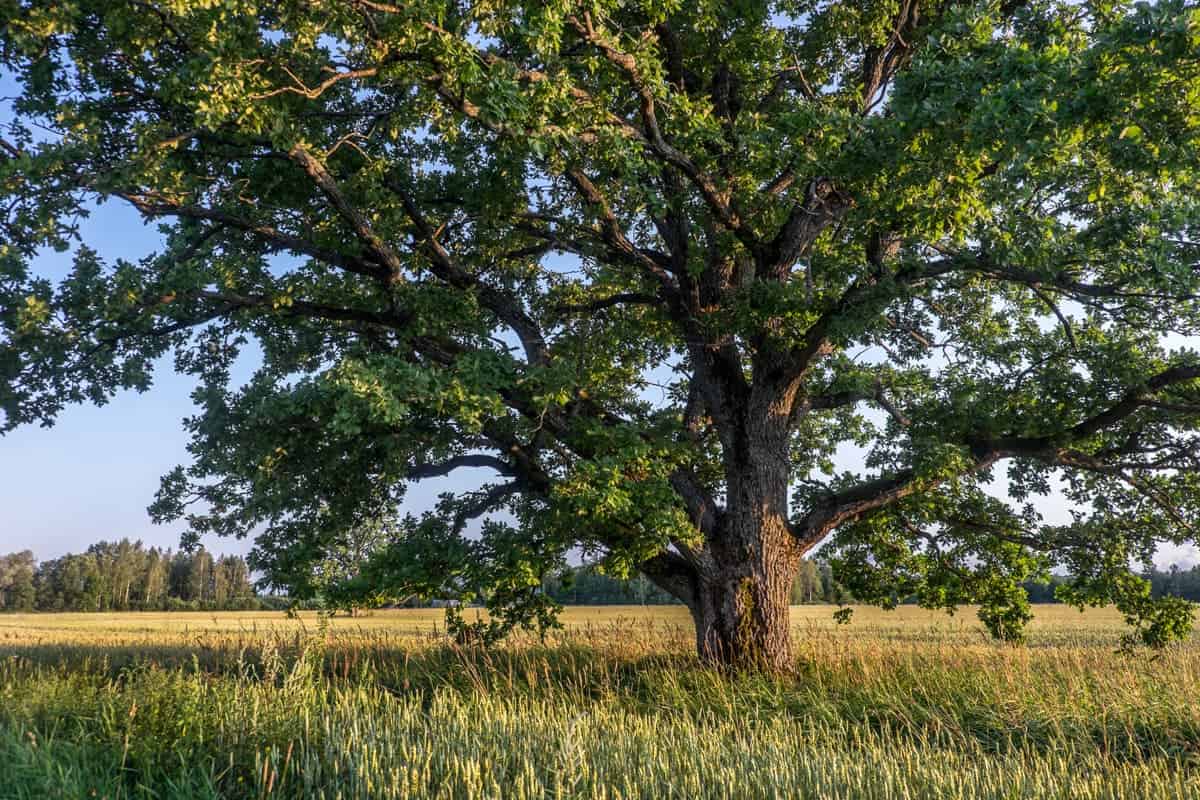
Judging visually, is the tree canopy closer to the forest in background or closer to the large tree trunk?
the large tree trunk

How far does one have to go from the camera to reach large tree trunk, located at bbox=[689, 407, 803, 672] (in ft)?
38.3

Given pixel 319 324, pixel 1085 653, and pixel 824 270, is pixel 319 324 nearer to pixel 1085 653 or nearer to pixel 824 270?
pixel 824 270

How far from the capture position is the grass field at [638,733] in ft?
18.0

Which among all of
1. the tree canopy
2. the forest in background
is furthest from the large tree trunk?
the forest in background

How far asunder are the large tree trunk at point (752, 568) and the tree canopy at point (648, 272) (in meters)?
0.06

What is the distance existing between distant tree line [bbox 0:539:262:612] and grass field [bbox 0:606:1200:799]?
87.6 metres

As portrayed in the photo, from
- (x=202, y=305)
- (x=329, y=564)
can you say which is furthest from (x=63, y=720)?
(x=202, y=305)

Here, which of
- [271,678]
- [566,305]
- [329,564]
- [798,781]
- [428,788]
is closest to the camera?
[428,788]

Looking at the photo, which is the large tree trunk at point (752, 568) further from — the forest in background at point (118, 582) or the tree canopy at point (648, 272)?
the forest in background at point (118, 582)

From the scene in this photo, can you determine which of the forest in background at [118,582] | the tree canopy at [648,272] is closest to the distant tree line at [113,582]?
the forest in background at [118,582]

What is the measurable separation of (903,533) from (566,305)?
8114 mm

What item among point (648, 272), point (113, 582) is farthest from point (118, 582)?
point (648, 272)

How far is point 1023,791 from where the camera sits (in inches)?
222

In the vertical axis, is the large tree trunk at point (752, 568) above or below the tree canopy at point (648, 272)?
below
